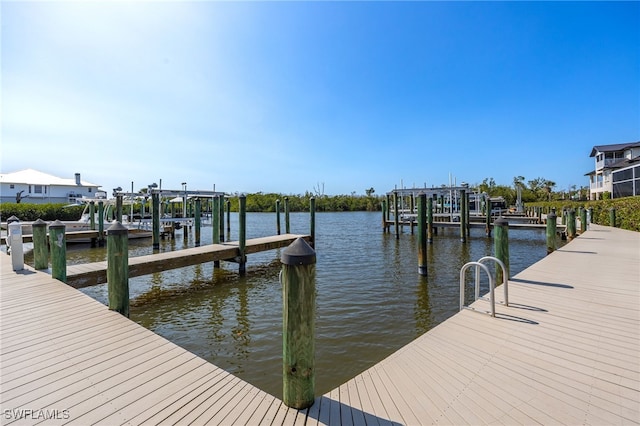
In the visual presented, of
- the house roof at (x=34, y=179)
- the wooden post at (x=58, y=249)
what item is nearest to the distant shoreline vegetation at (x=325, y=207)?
the house roof at (x=34, y=179)

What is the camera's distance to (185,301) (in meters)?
8.91

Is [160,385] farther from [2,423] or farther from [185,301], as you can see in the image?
[185,301]

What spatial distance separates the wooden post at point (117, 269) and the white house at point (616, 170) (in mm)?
35859

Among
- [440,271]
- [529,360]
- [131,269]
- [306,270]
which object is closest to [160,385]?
[306,270]

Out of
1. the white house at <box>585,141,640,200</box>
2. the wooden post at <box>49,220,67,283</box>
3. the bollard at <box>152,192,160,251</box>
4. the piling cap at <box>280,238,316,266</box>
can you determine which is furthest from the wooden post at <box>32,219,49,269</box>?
the white house at <box>585,141,640,200</box>

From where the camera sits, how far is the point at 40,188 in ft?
135

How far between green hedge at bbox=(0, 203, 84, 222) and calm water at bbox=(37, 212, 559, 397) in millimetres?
26560

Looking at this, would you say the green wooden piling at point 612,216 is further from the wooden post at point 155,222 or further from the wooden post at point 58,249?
the wooden post at point 155,222

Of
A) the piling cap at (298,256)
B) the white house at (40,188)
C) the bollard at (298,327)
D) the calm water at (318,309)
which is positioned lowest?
the calm water at (318,309)

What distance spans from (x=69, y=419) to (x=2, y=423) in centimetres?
53

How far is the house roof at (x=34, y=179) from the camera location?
40.6 m

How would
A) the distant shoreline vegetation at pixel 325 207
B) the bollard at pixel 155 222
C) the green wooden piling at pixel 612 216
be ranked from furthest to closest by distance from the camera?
the green wooden piling at pixel 612 216 < the distant shoreline vegetation at pixel 325 207 < the bollard at pixel 155 222

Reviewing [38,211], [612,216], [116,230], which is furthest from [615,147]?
[38,211]

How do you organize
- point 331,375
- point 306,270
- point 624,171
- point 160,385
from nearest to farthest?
point 306,270, point 160,385, point 331,375, point 624,171
